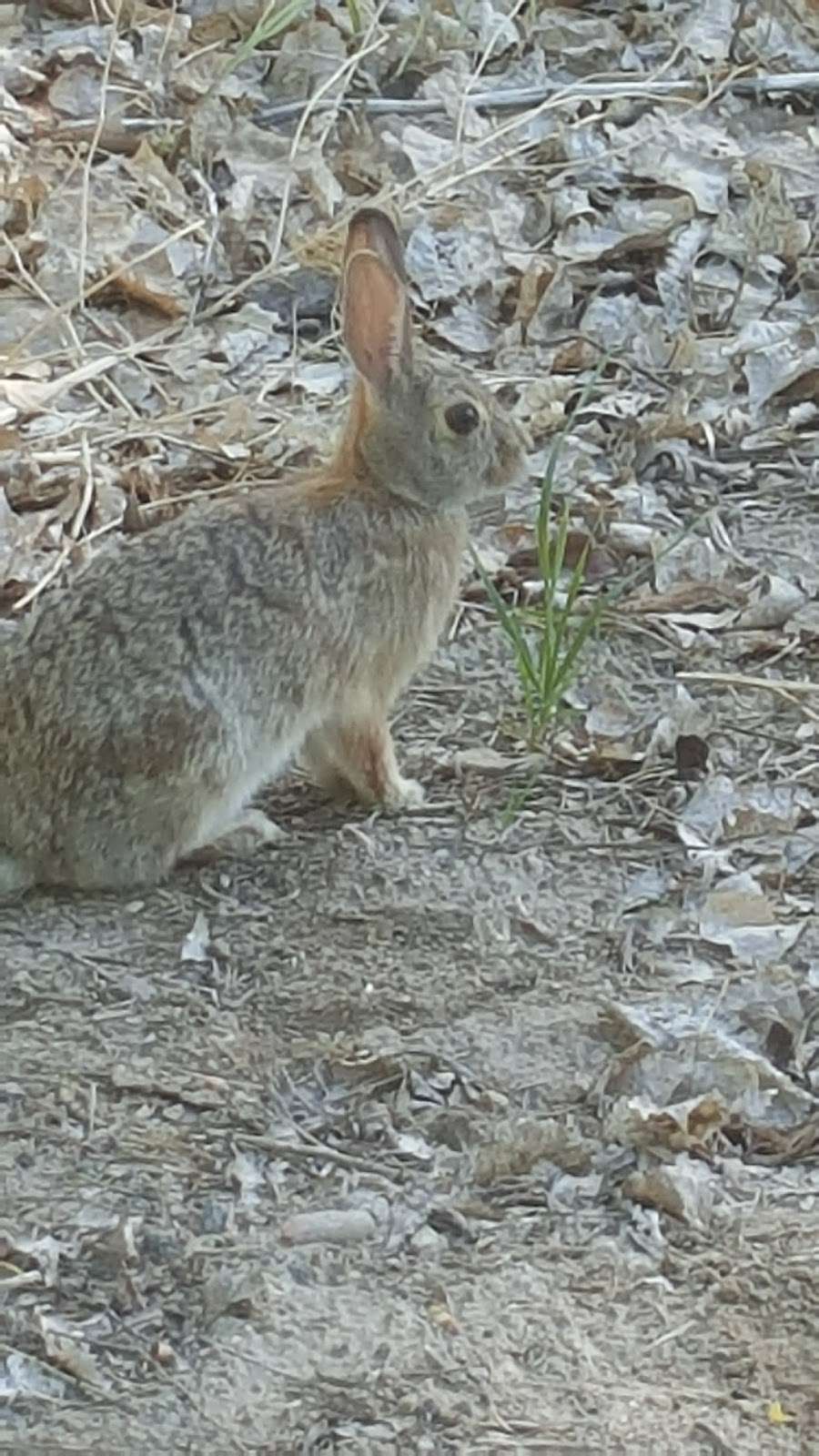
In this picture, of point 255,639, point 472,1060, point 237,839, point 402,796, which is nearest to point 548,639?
point 402,796

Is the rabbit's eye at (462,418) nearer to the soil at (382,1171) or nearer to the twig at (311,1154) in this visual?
the soil at (382,1171)

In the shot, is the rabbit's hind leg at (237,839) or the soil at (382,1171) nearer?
the soil at (382,1171)

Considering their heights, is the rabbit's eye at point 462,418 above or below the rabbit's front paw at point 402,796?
above

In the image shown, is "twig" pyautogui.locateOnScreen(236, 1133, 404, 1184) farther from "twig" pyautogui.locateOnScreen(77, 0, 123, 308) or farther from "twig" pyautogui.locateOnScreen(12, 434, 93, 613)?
"twig" pyautogui.locateOnScreen(77, 0, 123, 308)

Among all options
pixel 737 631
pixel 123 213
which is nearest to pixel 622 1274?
pixel 737 631

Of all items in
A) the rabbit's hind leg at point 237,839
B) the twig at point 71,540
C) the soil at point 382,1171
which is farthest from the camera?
the twig at point 71,540

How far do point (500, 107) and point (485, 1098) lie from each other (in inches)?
151

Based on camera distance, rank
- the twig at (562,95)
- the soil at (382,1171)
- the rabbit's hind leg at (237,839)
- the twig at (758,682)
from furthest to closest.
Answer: the twig at (562,95) < the twig at (758,682) < the rabbit's hind leg at (237,839) < the soil at (382,1171)

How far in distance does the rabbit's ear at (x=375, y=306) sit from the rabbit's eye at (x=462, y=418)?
0.37ft

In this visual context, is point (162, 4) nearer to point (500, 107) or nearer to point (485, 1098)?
point (500, 107)

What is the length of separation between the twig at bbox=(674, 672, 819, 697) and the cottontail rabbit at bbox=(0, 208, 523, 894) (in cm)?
58

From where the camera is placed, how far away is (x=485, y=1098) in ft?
12.8

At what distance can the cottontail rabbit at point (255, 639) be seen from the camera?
4375mm

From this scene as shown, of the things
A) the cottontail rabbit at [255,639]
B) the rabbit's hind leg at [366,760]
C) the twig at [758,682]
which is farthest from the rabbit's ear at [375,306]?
the twig at [758,682]
